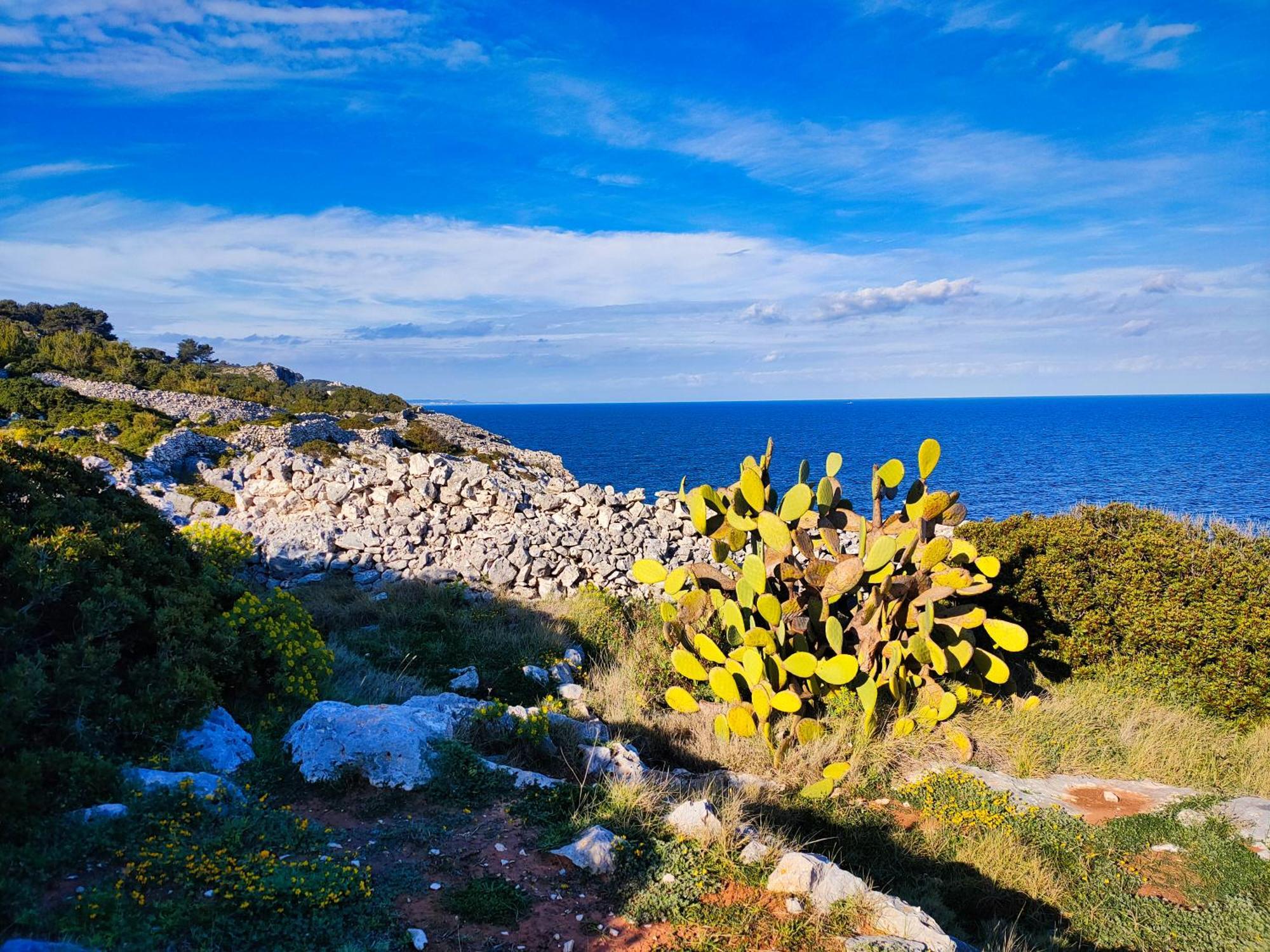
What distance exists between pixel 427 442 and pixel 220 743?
20.6 m

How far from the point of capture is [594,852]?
13.9ft

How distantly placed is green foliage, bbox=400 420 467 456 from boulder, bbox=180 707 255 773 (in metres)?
17.7

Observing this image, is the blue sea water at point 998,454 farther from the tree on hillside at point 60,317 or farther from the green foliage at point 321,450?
the tree on hillside at point 60,317


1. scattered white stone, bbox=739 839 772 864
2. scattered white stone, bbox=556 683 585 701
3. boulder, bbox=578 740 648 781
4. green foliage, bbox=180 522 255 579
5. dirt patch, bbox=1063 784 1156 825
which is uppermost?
green foliage, bbox=180 522 255 579

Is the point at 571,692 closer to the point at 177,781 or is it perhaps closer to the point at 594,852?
the point at 594,852

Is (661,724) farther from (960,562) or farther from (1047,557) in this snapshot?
(1047,557)

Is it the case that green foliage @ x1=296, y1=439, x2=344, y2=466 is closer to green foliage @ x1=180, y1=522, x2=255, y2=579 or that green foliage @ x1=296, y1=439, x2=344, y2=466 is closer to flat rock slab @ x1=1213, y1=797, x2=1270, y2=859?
green foliage @ x1=180, y1=522, x2=255, y2=579

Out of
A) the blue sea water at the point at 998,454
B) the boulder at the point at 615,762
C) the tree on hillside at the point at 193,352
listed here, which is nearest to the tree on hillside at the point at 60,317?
the tree on hillside at the point at 193,352

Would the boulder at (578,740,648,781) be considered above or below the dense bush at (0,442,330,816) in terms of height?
below

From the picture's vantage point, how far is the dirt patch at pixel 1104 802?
18.9 ft

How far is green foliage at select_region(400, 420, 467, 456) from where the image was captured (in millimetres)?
23781

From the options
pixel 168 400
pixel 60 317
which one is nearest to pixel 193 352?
pixel 60 317

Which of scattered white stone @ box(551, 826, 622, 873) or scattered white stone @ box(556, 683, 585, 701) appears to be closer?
scattered white stone @ box(551, 826, 622, 873)

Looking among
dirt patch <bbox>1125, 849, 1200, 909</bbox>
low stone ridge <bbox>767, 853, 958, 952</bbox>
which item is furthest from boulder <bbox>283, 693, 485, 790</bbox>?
dirt patch <bbox>1125, 849, 1200, 909</bbox>
